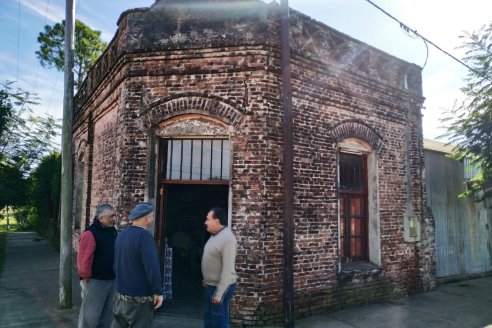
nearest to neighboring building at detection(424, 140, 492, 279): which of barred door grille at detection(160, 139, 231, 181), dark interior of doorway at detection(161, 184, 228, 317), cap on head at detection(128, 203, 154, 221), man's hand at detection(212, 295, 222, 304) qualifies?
dark interior of doorway at detection(161, 184, 228, 317)

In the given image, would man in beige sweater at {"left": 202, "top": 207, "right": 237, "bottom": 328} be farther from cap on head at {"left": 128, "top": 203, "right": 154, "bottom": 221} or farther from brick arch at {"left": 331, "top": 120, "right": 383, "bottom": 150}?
brick arch at {"left": 331, "top": 120, "right": 383, "bottom": 150}

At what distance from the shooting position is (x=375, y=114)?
8.29 metres

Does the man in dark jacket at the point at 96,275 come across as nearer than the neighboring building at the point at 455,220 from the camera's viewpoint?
Yes

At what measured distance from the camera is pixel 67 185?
23.5ft

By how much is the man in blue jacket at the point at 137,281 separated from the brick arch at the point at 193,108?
10.6 ft

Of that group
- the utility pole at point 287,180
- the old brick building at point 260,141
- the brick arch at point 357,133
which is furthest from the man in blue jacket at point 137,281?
the brick arch at point 357,133

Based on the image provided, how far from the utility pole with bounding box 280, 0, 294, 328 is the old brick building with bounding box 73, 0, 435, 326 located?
0.62 metres

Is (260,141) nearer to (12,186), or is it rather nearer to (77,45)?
(12,186)

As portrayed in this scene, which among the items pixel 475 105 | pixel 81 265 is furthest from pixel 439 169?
pixel 81 265

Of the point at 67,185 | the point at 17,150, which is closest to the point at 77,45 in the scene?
the point at 17,150

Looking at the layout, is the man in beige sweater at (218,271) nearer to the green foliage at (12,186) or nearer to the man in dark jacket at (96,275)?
the man in dark jacket at (96,275)

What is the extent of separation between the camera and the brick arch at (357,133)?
24.4ft

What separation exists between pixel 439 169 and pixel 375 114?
406cm

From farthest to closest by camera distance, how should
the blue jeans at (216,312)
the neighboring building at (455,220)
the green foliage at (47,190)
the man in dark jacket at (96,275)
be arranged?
the green foliage at (47,190) < the neighboring building at (455,220) < the man in dark jacket at (96,275) < the blue jeans at (216,312)
